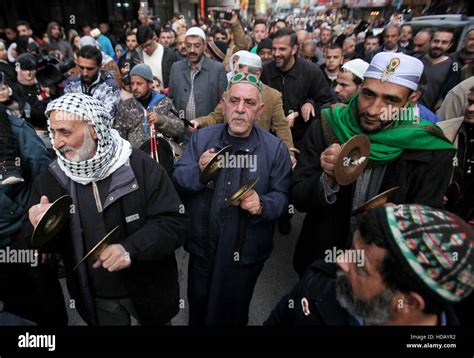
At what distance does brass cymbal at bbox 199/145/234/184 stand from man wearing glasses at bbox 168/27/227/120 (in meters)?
2.31

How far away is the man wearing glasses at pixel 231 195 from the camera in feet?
7.35

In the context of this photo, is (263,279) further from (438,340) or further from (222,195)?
(438,340)

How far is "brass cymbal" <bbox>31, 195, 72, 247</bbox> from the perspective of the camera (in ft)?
Answer: 5.11

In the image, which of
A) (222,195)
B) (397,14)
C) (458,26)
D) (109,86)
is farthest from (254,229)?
(397,14)

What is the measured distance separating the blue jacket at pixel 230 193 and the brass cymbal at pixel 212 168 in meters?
0.09

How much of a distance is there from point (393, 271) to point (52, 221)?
1.52 m

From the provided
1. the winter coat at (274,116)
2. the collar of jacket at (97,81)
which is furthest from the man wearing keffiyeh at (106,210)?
the collar of jacket at (97,81)

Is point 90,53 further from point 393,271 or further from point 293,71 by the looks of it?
point 393,271

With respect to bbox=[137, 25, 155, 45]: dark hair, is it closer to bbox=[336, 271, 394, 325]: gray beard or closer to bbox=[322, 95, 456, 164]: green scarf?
bbox=[322, 95, 456, 164]: green scarf

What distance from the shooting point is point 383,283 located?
128cm

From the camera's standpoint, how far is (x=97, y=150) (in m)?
1.83

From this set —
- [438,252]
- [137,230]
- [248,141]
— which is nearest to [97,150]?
[137,230]

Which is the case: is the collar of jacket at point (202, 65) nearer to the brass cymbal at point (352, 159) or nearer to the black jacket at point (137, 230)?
the black jacket at point (137, 230)

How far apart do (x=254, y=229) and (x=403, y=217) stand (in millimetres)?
1203
